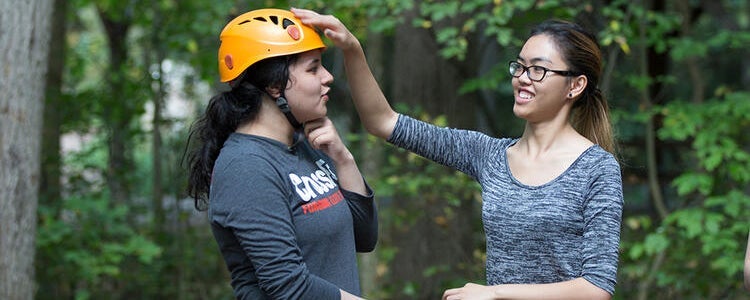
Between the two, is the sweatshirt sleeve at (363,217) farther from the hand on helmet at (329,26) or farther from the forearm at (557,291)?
the forearm at (557,291)

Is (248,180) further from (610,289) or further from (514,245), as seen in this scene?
(610,289)

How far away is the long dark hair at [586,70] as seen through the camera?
2.35 meters

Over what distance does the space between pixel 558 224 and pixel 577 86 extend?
41 centimetres

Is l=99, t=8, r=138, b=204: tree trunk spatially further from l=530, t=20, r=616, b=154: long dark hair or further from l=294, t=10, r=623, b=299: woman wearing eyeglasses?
l=530, t=20, r=616, b=154: long dark hair

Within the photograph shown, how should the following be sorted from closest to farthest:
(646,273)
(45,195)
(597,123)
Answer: (597,123), (646,273), (45,195)

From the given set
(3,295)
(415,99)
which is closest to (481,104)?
(415,99)

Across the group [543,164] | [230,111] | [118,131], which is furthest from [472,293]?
[118,131]

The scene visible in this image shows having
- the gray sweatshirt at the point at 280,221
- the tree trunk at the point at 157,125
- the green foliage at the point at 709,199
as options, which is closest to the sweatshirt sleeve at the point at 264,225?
the gray sweatshirt at the point at 280,221

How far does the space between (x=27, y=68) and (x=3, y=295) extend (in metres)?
1.14

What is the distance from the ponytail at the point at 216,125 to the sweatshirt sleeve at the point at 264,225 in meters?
0.20

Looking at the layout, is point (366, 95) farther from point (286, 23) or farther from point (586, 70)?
point (586, 70)

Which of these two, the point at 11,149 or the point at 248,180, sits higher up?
the point at 248,180

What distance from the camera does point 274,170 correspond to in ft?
7.27

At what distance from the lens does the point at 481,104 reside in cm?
673
